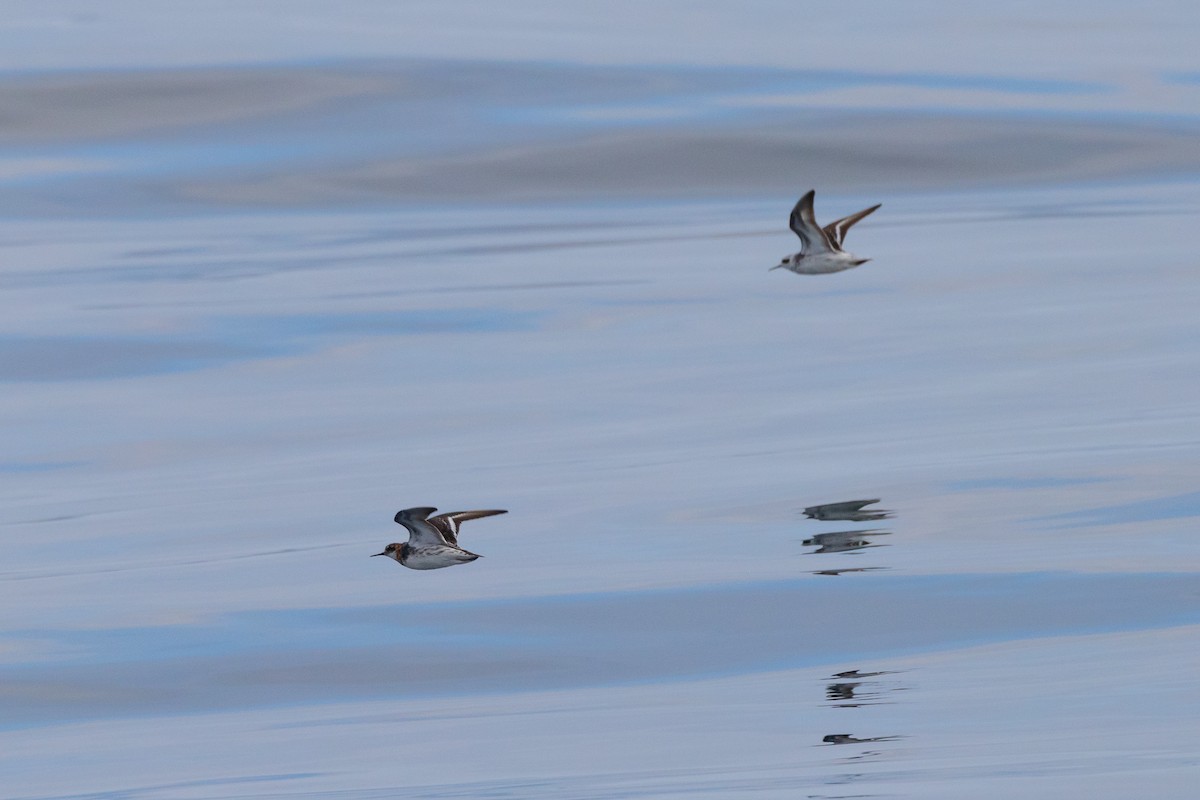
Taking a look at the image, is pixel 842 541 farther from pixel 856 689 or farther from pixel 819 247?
pixel 856 689

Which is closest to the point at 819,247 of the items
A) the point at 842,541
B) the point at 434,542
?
the point at 842,541

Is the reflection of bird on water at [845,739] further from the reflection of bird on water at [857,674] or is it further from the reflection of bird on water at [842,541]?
the reflection of bird on water at [842,541]

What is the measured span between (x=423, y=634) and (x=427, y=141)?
25.6 metres

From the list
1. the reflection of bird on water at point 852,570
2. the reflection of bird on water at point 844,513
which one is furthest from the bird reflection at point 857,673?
the reflection of bird on water at point 844,513

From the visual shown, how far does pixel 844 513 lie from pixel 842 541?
494 millimetres

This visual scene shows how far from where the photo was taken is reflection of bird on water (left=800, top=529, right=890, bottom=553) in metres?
15.8

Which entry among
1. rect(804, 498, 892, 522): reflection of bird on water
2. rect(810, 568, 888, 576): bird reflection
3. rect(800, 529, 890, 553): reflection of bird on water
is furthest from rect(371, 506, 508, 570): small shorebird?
rect(804, 498, 892, 522): reflection of bird on water

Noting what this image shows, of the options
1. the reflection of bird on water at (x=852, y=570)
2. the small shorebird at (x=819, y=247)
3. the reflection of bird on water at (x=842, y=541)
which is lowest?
the reflection of bird on water at (x=852, y=570)

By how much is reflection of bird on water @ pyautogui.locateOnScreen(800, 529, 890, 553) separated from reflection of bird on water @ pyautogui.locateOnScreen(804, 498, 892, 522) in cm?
18

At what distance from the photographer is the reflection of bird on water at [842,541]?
51.8 ft

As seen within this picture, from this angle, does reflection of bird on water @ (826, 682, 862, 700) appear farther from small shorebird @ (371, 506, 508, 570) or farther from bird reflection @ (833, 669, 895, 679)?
small shorebird @ (371, 506, 508, 570)

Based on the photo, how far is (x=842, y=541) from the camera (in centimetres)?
1623

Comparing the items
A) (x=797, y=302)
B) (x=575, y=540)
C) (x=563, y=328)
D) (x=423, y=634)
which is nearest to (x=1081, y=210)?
(x=797, y=302)

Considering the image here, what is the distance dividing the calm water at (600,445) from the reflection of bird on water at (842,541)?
0.07 m
